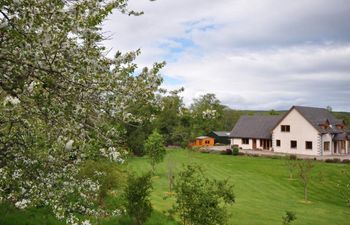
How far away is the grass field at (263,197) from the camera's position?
20.6 metres

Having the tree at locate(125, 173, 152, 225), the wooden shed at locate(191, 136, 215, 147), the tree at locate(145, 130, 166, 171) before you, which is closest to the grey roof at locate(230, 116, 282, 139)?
the wooden shed at locate(191, 136, 215, 147)

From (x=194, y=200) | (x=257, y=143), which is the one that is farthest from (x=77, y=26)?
(x=257, y=143)

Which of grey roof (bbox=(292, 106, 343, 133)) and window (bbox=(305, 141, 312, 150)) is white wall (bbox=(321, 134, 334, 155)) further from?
window (bbox=(305, 141, 312, 150))

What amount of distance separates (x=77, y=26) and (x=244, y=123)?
252 feet

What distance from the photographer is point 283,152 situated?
67.9 m

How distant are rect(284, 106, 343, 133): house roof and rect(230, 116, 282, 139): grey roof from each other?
710 centimetres

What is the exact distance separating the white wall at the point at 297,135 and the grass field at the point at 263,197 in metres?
10.3

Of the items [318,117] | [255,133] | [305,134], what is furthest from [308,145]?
[255,133]

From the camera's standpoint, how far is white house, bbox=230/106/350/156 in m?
63.8

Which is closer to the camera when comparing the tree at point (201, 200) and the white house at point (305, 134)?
the tree at point (201, 200)

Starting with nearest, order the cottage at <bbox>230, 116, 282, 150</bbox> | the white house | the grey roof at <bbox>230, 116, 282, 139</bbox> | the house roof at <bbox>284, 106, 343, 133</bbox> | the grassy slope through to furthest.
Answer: the grassy slope < the white house < the house roof at <bbox>284, 106, 343, 133</bbox> < the cottage at <bbox>230, 116, 282, 150</bbox> < the grey roof at <bbox>230, 116, 282, 139</bbox>

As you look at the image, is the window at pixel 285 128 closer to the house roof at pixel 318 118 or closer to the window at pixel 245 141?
the house roof at pixel 318 118

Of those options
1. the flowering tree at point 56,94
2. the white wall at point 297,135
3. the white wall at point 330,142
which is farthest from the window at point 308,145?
the flowering tree at point 56,94

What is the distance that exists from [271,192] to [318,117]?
35.9 metres
